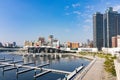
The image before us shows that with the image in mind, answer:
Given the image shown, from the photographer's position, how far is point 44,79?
179 feet

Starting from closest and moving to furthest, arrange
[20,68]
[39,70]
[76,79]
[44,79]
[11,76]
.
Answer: [76,79] < [44,79] < [11,76] < [39,70] < [20,68]

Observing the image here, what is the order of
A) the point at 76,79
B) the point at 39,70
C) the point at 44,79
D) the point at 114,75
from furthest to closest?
1. the point at 39,70
2. the point at 44,79
3. the point at 114,75
4. the point at 76,79

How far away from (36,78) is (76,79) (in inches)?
757

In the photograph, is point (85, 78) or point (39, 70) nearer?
point (85, 78)

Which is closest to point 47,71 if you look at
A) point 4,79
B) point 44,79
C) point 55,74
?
point 55,74

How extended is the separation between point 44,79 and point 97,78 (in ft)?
58.8

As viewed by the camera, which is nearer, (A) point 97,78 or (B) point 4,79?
(A) point 97,78

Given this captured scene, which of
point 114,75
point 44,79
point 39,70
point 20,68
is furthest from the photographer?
point 20,68

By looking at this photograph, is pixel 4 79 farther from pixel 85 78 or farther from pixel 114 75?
pixel 114 75

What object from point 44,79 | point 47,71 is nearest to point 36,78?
point 44,79

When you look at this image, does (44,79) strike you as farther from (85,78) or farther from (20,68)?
(20,68)

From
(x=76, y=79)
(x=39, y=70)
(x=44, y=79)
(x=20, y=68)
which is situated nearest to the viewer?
(x=76, y=79)

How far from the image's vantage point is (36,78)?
5619 centimetres

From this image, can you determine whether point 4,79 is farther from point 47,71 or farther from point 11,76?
point 47,71
